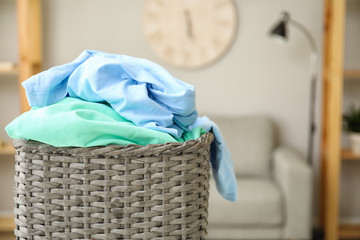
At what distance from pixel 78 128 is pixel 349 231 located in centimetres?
→ 272

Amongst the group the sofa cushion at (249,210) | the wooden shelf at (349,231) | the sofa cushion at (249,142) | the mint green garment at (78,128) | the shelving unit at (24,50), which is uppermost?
the shelving unit at (24,50)

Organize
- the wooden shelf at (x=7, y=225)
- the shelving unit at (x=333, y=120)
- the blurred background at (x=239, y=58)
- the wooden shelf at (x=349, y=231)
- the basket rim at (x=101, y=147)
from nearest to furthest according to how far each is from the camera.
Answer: the basket rim at (x=101, y=147), the wooden shelf at (x=7, y=225), the shelving unit at (x=333, y=120), the wooden shelf at (x=349, y=231), the blurred background at (x=239, y=58)

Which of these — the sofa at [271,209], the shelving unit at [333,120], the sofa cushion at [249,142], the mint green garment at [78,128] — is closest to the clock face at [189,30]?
the sofa cushion at [249,142]

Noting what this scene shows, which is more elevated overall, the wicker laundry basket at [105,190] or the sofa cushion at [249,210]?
the wicker laundry basket at [105,190]

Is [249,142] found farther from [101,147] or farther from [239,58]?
[101,147]

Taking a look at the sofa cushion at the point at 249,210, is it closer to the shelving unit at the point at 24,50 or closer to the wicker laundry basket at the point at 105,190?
the shelving unit at the point at 24,50

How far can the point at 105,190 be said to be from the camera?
73 centimetres

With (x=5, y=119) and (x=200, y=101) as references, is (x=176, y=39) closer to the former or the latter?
(x=200, y=101)

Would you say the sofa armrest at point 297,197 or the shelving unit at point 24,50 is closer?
the sofa armrest at point 297,197

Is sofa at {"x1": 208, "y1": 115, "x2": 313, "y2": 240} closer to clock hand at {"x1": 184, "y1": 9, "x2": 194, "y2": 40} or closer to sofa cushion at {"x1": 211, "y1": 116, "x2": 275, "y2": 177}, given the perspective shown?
sofa cushion at {"x1": 211, "y1": 116, "x2": 275, "y2": 177}

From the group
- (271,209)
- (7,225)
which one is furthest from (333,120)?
(7,225)

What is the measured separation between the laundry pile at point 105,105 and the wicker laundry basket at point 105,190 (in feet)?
0.10

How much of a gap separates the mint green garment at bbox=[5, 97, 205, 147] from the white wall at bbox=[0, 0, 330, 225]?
2508 mm

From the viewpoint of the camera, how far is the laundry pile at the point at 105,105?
0.74m
